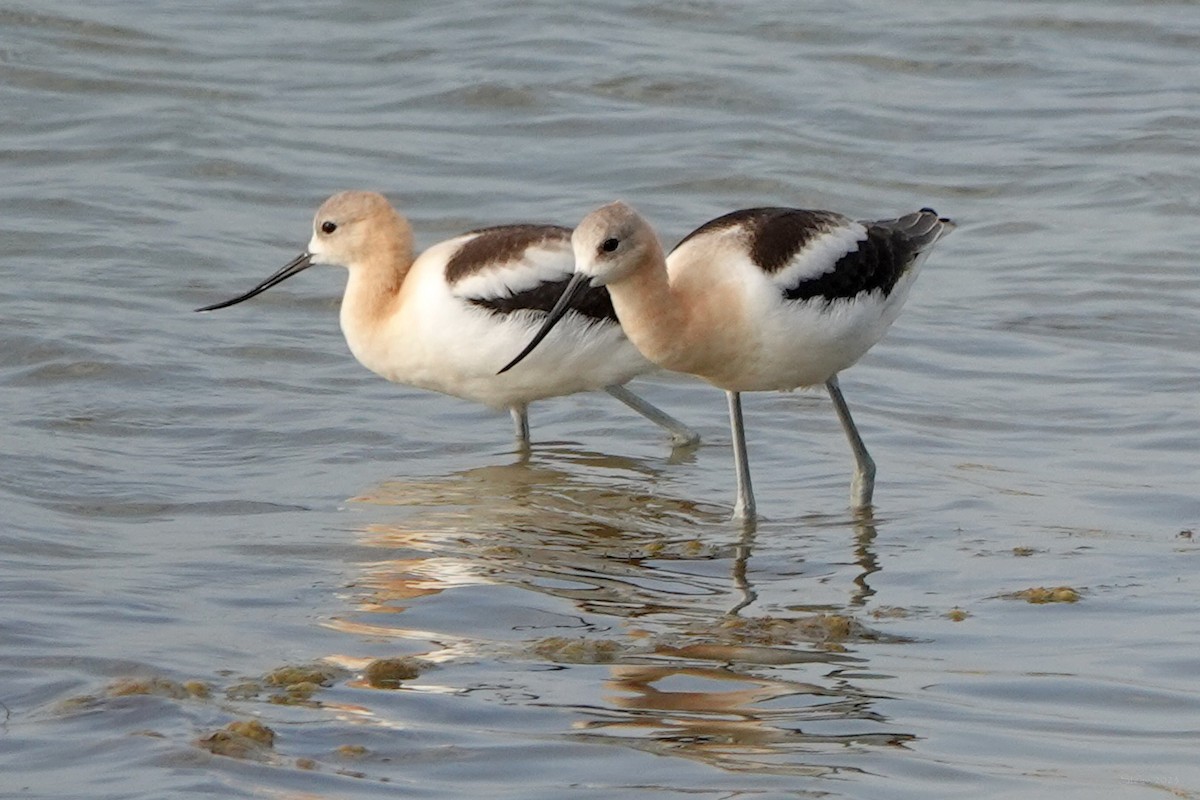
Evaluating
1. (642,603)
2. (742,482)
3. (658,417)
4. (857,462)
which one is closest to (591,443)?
(658,417)

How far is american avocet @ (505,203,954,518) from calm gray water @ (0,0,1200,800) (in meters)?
0.54

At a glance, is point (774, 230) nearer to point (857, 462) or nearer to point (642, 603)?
point (857, 462)

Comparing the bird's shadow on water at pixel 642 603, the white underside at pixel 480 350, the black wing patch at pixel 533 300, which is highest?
the black wing patch at pixel 533 300

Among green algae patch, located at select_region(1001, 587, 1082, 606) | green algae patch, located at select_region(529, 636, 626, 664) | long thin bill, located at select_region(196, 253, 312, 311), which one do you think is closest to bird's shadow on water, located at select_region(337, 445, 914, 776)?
green algae patch, located at select_region(529, 636, 626, 664)

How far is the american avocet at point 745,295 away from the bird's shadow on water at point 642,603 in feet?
1.63

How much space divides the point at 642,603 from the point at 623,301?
3.36ft

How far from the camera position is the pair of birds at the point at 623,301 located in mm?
6461

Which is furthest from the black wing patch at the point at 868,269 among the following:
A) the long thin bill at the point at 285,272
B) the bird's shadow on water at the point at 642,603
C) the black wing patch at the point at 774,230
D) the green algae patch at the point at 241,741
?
the green algae patch at the point at 241,741

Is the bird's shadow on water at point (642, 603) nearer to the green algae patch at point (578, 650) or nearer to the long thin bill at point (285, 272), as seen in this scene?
the green algae patch at point (578, 650)

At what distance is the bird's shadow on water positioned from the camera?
474cm

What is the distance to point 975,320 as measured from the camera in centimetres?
970

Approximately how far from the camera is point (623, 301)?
6.45 m

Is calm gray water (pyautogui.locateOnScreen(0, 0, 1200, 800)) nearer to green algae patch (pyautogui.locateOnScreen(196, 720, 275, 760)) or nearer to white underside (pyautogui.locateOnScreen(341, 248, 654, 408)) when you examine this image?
green algae patch (pyautogui.locateOnScreen(196, 720, 275, 760))

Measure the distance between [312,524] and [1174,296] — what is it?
4.84m
